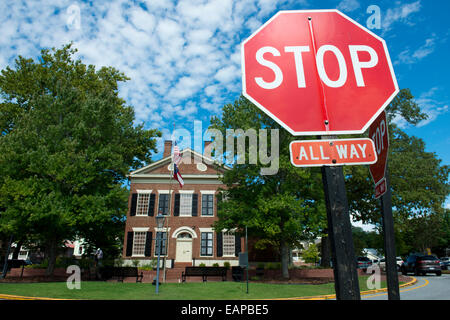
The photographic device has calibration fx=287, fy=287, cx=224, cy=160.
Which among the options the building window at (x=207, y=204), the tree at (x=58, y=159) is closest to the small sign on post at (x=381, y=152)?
the tree at (x=58, y=159)

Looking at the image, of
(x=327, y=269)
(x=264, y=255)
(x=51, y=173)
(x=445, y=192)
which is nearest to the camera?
(x=51, y=173)

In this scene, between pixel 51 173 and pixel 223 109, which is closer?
pixel 51 173

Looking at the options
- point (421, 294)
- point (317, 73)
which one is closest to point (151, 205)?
point (421, 294)

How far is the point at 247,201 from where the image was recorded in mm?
18953

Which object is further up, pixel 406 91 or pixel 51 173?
pixel 406 91

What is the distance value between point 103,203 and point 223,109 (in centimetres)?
980

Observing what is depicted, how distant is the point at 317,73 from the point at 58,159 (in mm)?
18249

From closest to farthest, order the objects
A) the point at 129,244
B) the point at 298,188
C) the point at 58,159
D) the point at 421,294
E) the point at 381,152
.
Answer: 1. the point at 381,152
2. the point at 421,294
3. the point at 58,159
4. the point at 298,188
5. the point at 129,244

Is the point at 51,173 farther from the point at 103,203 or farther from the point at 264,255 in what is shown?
the point at 264,255

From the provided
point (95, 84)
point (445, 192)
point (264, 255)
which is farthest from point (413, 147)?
point (95, 84)

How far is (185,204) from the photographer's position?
2684 cm

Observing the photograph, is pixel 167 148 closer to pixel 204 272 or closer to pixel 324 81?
pixel 204 272

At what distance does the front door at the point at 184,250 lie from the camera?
25089 millimetres
